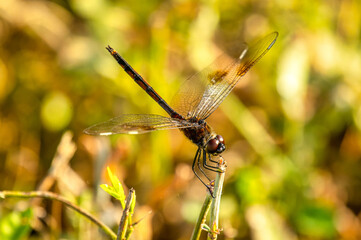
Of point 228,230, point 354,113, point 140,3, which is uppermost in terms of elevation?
point 140,3

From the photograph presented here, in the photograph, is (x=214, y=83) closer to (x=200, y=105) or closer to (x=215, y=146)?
(x=200, y=105)

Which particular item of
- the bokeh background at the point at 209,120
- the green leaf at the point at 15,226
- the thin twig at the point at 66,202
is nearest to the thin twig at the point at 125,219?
the thin twig at the point at 66,202

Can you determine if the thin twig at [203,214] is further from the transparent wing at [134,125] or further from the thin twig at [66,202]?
the transparent wing at [134,125]

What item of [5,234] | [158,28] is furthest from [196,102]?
[5,234]

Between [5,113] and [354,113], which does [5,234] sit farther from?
[354,113]

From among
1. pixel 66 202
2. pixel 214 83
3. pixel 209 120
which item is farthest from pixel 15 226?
pixel 209 120

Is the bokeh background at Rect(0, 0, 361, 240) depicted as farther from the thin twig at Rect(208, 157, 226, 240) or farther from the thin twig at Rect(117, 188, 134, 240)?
the thin twig at Rect(117, 188, 134, 240)
